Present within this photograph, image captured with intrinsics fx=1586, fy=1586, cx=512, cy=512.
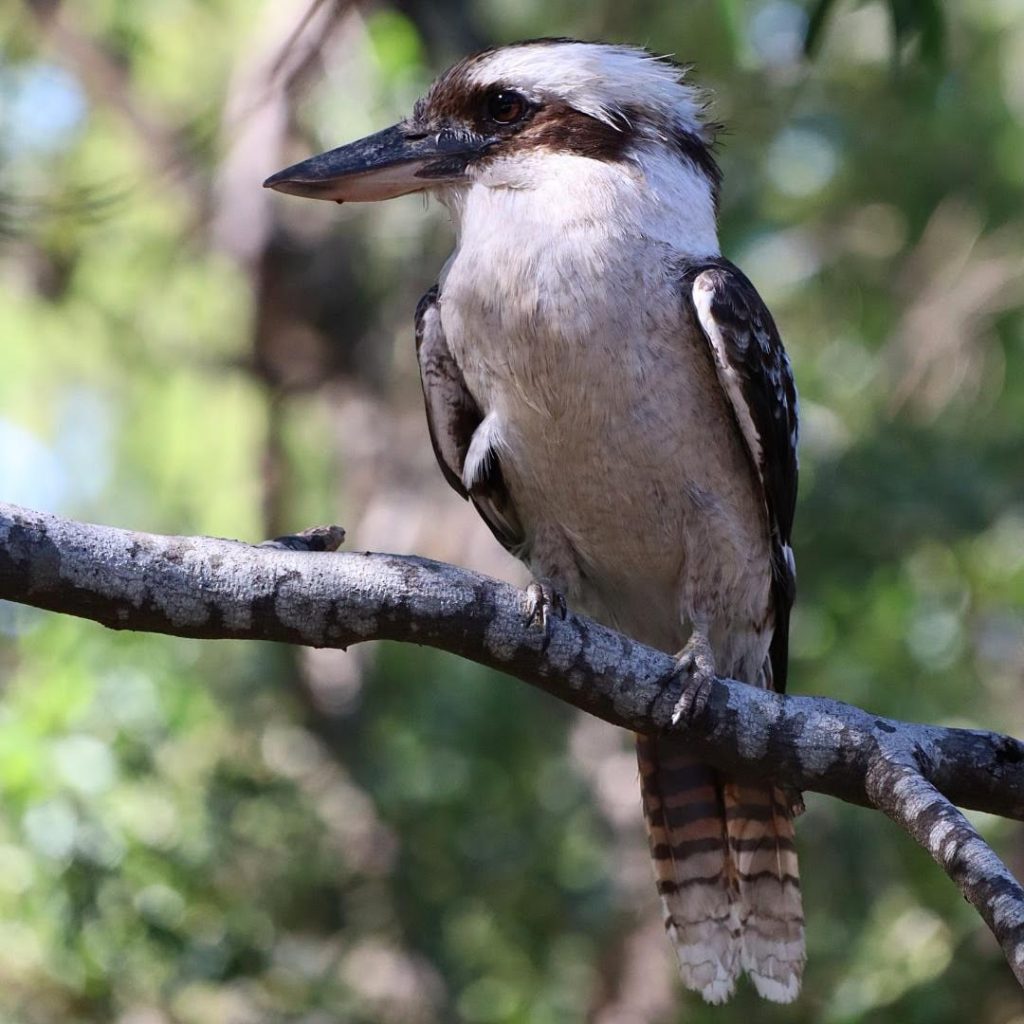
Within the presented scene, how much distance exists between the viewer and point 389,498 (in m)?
5.73

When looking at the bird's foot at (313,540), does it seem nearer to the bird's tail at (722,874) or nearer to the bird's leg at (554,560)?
the bird's leg at (554,560)

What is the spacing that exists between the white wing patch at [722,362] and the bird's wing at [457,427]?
480mm

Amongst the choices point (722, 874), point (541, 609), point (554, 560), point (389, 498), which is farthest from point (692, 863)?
point (389, 498)

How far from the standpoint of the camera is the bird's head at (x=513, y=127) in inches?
123

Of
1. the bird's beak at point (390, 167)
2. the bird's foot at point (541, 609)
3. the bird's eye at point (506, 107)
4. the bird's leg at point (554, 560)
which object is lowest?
the bird's foot at point (541, 609)

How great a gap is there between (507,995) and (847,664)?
1.40m

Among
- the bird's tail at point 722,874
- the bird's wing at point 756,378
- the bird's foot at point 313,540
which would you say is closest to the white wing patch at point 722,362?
the bird's wing at point 756,378

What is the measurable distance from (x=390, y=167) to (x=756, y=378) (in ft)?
2.80

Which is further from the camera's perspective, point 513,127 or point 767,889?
point 767,889

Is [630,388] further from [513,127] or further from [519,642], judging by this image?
[519,642]

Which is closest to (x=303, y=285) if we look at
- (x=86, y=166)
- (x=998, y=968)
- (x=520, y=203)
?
(x=86, y=166)

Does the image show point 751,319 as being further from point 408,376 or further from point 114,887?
point 408,376

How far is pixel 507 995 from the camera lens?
4703mm

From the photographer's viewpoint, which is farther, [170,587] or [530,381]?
[530,381]
